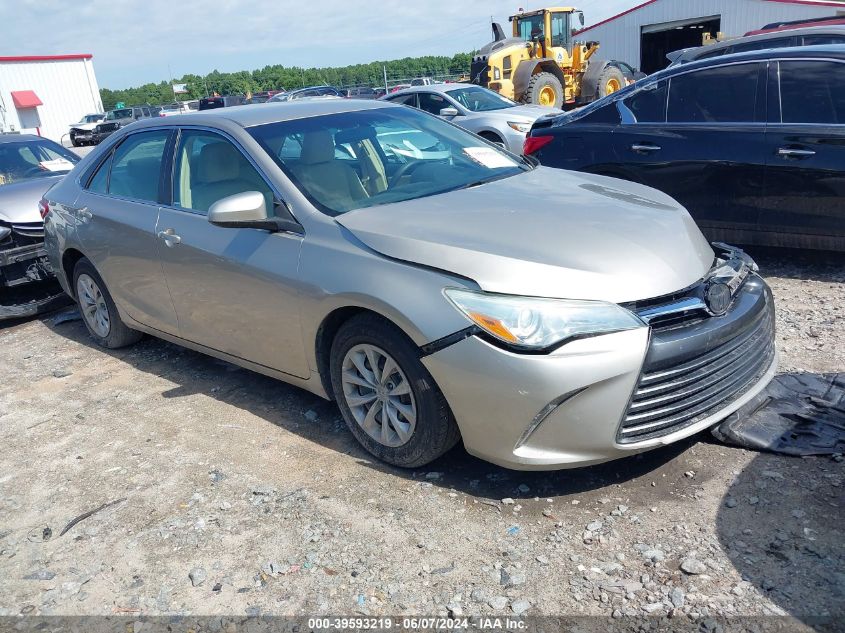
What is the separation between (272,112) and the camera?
4.32 m

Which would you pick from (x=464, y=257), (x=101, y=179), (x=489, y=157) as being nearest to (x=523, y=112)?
(x=489, y=157)

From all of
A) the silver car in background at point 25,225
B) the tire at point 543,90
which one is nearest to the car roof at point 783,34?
the silver car in background at point 25,225

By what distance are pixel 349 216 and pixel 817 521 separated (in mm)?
2377

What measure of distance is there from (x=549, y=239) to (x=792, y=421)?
1.51 meters

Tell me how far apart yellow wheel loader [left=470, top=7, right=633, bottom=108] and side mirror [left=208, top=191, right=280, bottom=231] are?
15.8 metres

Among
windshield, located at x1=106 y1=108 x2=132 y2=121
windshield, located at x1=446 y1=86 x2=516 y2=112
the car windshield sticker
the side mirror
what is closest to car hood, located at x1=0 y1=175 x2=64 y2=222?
the side mirror

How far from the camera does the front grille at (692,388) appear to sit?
114 inches

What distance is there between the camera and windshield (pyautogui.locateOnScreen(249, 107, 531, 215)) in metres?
3.79

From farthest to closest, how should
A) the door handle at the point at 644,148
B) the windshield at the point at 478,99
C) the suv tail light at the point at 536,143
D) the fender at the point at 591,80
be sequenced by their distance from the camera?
the fender at the point at 591,80
the windshield at the point at 478,99
the suv tail light at the point at 536,143
the door handle at the point at 644,148

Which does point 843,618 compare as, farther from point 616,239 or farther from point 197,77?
point 197,77

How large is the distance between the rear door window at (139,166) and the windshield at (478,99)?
8456 mm

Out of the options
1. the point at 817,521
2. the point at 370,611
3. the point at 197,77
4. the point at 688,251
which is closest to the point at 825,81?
the point at 688,251

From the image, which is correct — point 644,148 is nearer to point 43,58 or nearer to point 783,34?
point 783,34

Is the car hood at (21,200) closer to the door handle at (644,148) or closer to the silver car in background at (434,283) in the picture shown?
the silver car in background at (434,283)
